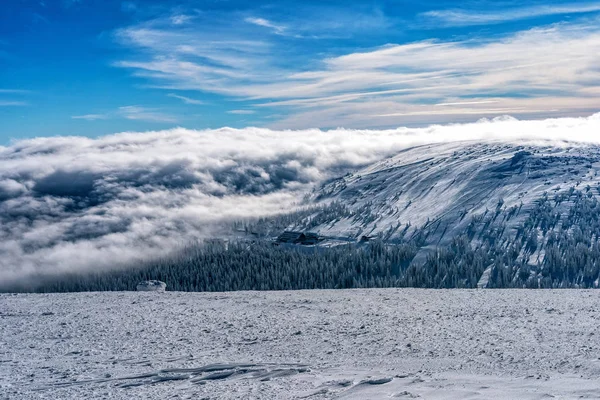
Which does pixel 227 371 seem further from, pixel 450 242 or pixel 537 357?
pixel 450 242

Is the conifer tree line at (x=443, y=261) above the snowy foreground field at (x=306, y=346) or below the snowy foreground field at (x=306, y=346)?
below

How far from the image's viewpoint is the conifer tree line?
111812mm

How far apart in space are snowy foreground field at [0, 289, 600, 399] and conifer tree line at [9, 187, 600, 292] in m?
64.6

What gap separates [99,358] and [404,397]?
57.6 ft

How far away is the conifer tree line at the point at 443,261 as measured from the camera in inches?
4402

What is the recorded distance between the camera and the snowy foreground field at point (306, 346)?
22.3 metres

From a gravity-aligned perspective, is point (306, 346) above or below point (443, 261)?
above

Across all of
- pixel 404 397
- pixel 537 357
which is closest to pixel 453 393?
pixel 404 397

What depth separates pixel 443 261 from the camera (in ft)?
420

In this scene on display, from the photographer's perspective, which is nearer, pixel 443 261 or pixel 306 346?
pixel 306 346

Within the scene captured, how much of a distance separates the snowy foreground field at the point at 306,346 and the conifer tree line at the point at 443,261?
6462cm

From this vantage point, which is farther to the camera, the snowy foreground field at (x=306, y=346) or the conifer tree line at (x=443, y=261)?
the conifer tree line at (x=443, y=261)

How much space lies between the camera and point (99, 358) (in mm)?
28312

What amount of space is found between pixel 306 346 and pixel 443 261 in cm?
10520
